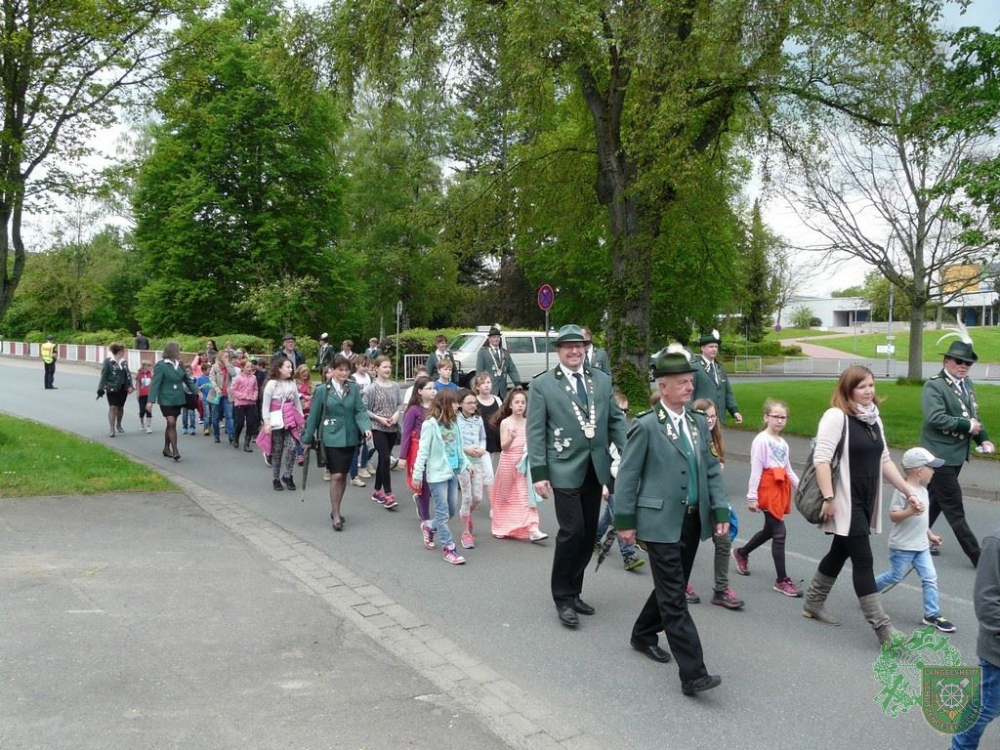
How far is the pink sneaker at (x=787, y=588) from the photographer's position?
659cm

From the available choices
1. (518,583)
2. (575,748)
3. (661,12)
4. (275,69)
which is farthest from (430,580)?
(275,69)

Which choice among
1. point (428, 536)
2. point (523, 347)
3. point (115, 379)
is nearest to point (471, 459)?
point (428, 536)

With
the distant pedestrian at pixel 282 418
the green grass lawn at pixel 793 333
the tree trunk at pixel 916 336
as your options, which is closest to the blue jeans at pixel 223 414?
the distant pedestrian at pixel 282 418

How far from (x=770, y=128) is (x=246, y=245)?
995 inches

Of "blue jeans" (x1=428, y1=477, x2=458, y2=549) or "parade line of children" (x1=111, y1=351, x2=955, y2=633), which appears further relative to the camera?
"blue jeans" (x1=428, y1=477, x2=458, y2=549)

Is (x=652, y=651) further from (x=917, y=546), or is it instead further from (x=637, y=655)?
(x=917, y=546)

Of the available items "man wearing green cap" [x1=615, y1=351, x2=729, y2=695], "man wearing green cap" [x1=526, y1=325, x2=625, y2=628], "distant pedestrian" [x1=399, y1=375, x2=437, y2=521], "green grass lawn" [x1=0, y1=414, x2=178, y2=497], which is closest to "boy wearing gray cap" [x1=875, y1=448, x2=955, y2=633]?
"man wearing green cap" [x1=615, y1=351, x2=729, y2=695]

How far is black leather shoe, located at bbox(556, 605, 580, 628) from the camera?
577 centimetres

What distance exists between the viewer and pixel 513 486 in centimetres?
859

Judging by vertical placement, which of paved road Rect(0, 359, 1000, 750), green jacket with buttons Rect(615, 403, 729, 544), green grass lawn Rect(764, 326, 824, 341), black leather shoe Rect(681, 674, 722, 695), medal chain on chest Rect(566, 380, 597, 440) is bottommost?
paved road Rect(0, 359, 1000, 750)

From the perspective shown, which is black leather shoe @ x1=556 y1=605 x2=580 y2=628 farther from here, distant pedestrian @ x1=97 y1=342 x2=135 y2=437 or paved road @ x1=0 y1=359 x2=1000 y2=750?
distant pedestrian @ x1=97 y1=342 x2=135 y2=437

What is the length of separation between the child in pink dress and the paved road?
230 millimetres

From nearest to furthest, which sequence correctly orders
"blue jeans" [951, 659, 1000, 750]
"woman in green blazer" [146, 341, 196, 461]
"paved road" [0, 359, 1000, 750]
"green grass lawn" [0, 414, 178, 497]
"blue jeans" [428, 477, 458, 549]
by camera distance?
1. "blue jeans" [951, 659, 1000, 750]
2. "paved road" [0, 359, 1000, 750]
3. "blue jeans" [428, 477, 458, 549]
4. "green grass lawn" [0, 414, 178, 497]
5. "woman in green blazer" [146, 341, 196, 461]

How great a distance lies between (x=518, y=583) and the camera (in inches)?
272
